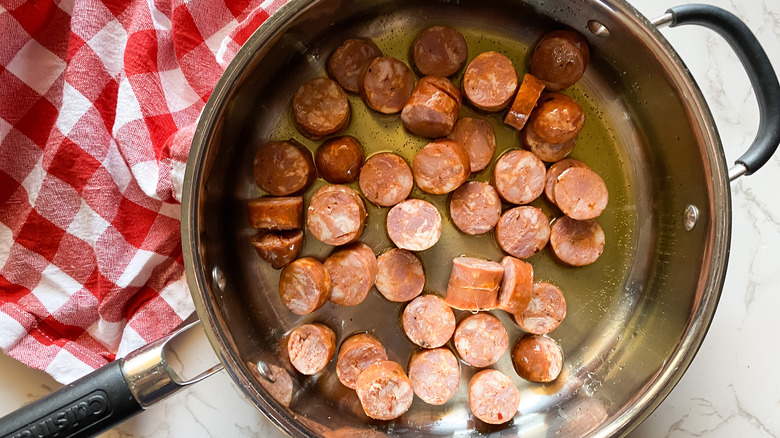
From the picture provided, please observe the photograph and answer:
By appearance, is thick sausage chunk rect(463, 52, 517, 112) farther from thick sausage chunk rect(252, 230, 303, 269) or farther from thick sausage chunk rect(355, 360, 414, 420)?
thick sausage chunk rect(355, 360, 414, 420)

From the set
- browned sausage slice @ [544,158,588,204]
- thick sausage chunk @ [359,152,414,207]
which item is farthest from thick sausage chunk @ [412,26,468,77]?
browned sausage slice @ [544,158,588,204]

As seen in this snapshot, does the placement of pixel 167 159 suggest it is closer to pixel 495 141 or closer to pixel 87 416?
pixel 87 416

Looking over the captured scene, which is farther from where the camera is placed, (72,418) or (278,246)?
(278,246)

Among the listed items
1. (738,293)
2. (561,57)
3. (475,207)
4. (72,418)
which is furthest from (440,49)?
(72,418)

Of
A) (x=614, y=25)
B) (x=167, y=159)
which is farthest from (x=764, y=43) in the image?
(x=167, y=159)

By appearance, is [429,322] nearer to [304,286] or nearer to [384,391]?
[384,391]

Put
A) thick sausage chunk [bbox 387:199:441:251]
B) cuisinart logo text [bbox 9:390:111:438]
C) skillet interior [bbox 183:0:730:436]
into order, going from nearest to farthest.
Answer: cuisinart logo text [bbox 9:390:111:438] → skillet interior [bbox 183:0:730:436] → thick sausage chunk [bbox 387:199:441:251]

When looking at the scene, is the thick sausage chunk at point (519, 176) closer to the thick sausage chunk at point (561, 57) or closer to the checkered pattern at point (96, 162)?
the thick sausage chunk at point (561, 57)
